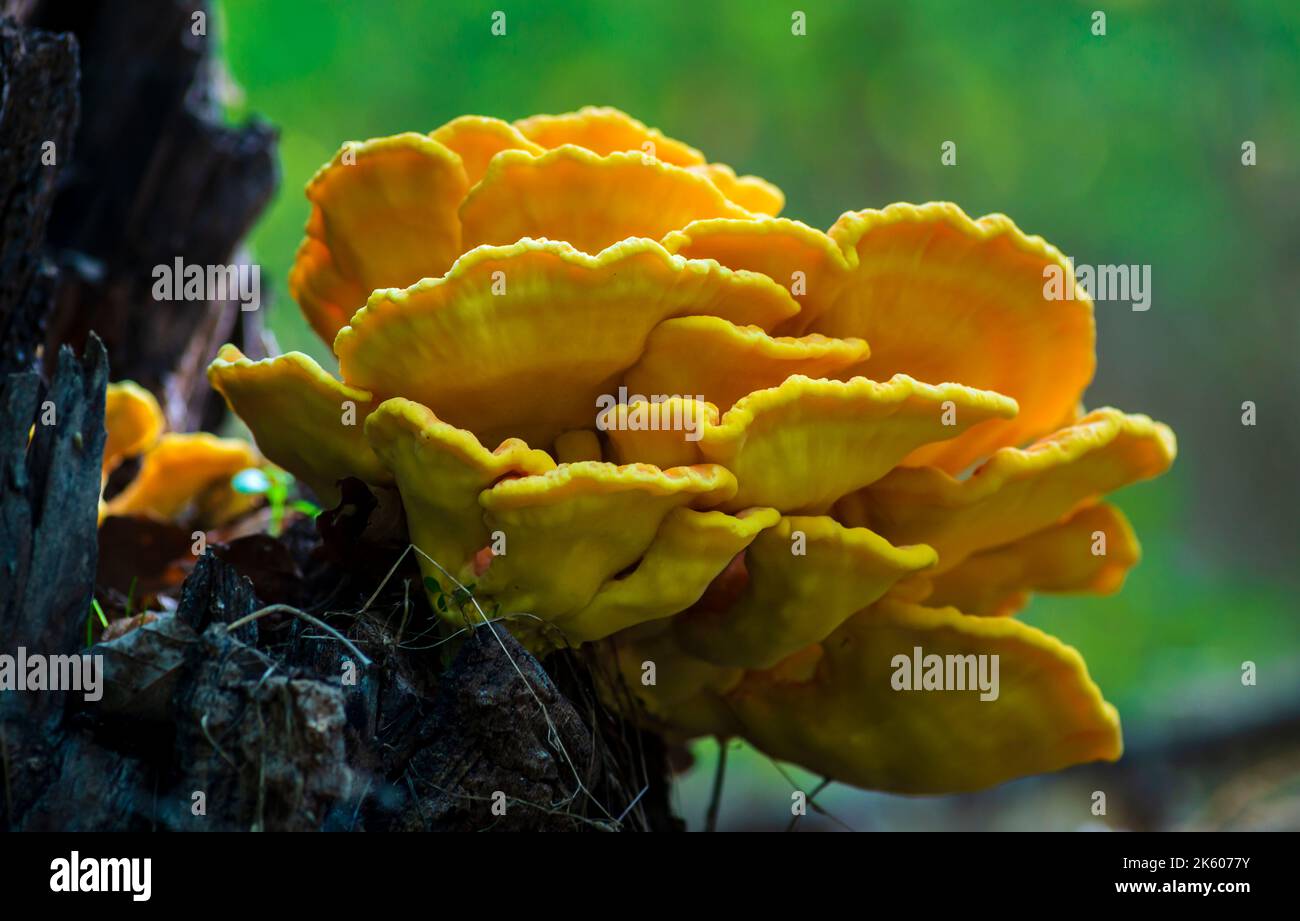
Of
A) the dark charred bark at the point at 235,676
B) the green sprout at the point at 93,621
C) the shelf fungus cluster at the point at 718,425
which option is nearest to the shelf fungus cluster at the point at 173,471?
the dark charred bark at the point at 235,676

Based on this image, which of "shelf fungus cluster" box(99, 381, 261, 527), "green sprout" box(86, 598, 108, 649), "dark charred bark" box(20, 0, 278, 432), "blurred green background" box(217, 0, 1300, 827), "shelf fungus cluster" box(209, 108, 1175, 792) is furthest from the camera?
"blurred green background" box(217, 0, 1300, 827)

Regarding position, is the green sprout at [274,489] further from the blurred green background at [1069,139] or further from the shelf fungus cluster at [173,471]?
the blurred green background at [1069,139]

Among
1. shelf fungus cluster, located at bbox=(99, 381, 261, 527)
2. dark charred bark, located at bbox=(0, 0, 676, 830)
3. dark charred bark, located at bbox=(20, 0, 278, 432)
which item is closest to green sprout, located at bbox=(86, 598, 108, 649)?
dark charred bark, located at bbox=(0, 0, 676, 830)

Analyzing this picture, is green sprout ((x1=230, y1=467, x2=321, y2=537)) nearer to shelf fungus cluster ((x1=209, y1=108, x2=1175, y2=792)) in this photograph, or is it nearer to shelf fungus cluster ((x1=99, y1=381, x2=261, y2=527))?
shelf fungus cluster ((x1=99, y1=381, x2=261, y2=527))

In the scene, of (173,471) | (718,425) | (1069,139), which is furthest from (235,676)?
(1069,139)

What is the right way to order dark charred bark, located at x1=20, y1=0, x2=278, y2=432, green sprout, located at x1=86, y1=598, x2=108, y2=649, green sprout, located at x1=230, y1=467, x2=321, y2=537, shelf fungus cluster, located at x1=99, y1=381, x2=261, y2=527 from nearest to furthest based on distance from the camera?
1. green sprout, located at x1=86, y1=598, x2=108, y2=649
2. green sprout, located at x1=230, y1=467, x2=321, y2=537
3. shelf fungus cluster, located at x1=99, y1=381, x2=261, y2=527
4. dark charred bark, located at x1=20, y1=0, x2=278, y2=432

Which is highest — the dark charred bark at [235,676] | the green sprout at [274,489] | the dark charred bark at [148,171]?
the dark charred bark at [148,171]
